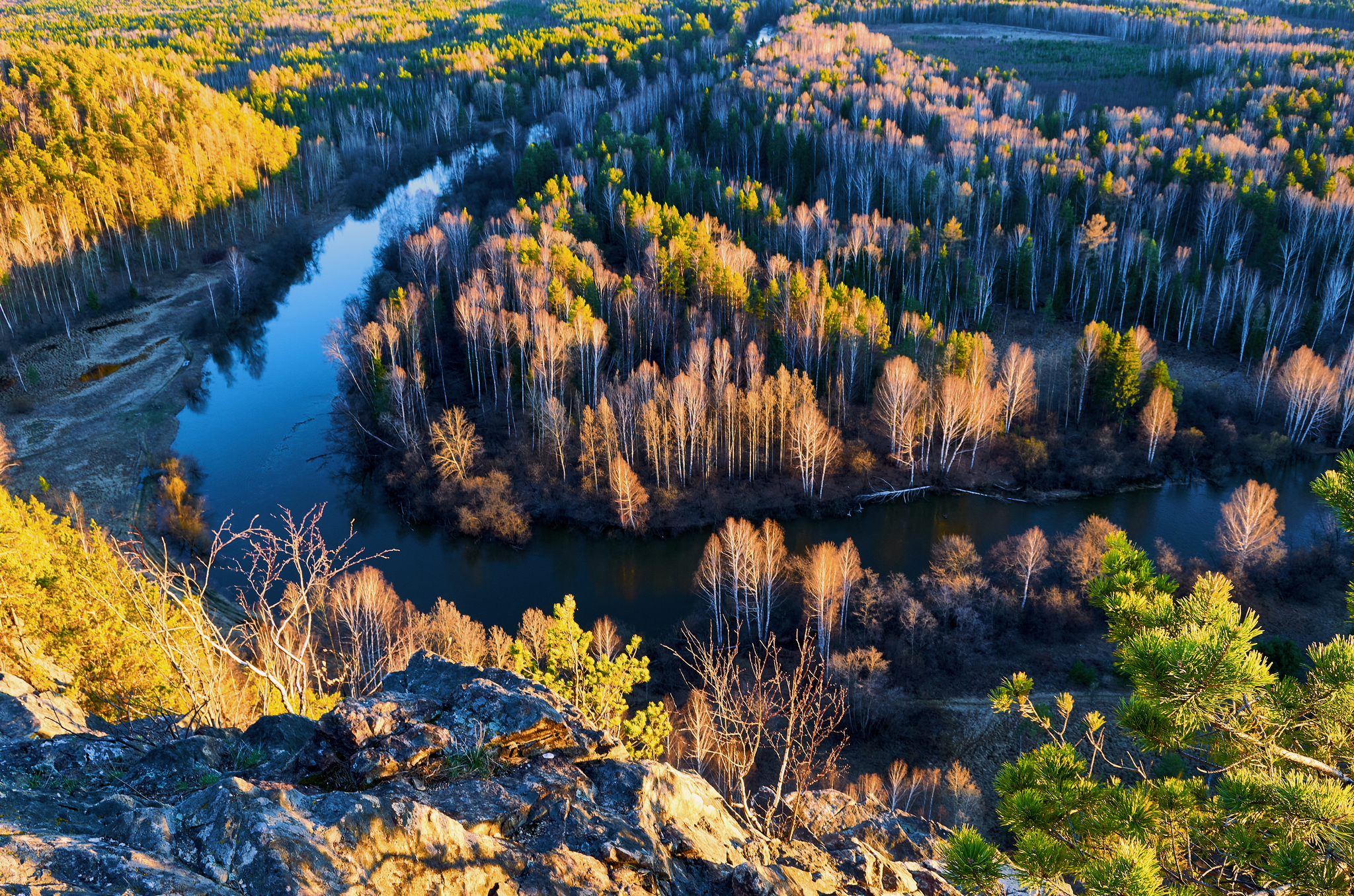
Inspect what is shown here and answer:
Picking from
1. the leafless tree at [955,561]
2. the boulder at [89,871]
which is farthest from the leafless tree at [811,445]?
the boulder at [89,871]

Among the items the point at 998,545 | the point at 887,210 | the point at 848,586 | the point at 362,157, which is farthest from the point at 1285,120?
the point at 362,157

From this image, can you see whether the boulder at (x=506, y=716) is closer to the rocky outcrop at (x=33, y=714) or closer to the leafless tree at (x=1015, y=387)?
the rocky outcrop at (x=33, y=714)

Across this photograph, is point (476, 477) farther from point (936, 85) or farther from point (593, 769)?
point (936, 85)

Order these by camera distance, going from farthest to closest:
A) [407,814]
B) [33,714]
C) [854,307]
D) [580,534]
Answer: [854,307], [580,534], [33,714], [407,814]

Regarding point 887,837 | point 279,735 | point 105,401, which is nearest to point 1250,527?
point 887,837

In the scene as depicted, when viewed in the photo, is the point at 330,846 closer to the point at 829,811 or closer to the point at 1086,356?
the point at 829,811
